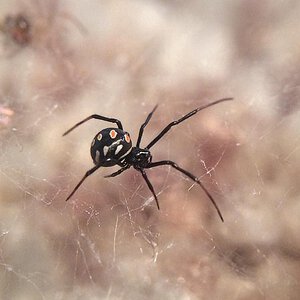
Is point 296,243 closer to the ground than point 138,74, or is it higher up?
closer to the ground

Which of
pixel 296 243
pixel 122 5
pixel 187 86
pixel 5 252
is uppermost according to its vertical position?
pixel 122 5

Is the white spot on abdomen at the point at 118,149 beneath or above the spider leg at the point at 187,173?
above

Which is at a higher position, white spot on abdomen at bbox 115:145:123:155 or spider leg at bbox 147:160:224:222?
white spot on abdomen at bbox 115:145:123:155

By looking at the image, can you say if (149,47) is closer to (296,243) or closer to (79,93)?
(79,93)

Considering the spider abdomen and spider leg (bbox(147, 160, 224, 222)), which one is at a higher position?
the spider abdomen

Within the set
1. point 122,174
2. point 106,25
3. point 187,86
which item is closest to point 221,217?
point 122,174
